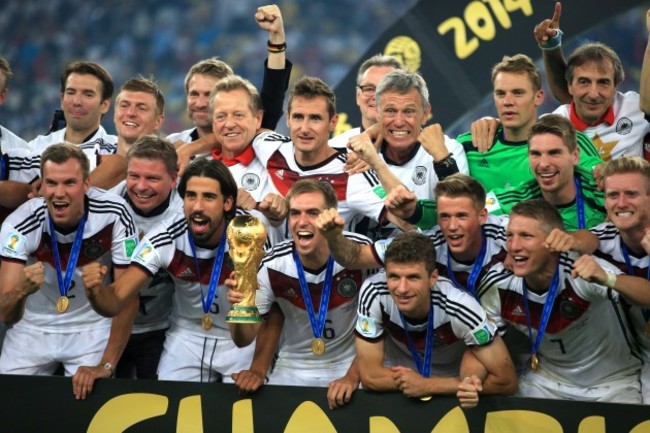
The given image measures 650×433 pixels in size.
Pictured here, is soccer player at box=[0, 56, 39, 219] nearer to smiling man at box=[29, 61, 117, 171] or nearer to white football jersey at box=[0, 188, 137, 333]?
smiling man at box=[29, 61, 117, 171]

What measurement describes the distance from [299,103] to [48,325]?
1.73 metres

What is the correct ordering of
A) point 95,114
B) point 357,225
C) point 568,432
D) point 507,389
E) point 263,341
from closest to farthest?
1. point 568,432
2. point 507,389
3. point 263,341
4. point 357,225
5. point 95,114

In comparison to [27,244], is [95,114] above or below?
above

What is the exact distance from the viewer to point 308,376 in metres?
5.85

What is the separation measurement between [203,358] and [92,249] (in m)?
0.78

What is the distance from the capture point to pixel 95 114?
682 centimetres

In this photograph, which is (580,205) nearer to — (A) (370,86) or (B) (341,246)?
(B) (341,246)

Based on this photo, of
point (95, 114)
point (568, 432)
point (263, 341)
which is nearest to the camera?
point (568, 432)

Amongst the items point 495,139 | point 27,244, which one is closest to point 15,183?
point 27,244

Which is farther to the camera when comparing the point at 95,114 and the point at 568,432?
the point at 95,114

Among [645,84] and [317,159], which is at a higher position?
[645,84]

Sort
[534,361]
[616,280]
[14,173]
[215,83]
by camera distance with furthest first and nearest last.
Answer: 1. [215,83]
2. [14,173]
3. [534,361]
4. [616,280]

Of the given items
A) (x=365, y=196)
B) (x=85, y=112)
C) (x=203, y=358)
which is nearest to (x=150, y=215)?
(x=203, y=358)

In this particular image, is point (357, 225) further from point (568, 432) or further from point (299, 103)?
point (568, 432)
